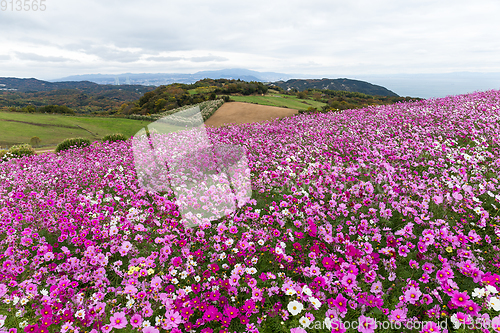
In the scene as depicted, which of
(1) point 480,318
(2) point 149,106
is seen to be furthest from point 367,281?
(2) point 149,106

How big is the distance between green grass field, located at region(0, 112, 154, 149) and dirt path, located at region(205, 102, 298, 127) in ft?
32.8

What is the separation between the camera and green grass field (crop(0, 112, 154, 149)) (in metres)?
26.0

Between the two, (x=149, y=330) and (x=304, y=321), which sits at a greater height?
(x=304, y=321)

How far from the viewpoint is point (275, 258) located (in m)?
3.99

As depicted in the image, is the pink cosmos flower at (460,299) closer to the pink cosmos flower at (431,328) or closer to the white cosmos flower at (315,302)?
the pink cosmos flower at (431,328)

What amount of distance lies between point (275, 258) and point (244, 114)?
3026 centimetres

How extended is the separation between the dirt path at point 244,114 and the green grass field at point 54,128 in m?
10.0

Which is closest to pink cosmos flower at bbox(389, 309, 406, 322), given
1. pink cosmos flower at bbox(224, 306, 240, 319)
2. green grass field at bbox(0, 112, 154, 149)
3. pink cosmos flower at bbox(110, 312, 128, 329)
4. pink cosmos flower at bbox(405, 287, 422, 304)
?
pink cosmos flower at bbox(405, 287, 422, 304)

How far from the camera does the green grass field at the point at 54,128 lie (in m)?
26.0

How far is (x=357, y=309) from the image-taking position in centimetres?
314

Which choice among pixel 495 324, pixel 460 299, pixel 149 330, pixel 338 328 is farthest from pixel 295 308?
pixel 495 324

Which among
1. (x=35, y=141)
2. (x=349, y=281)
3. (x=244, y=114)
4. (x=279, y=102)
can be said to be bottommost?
(x=35, y=141)

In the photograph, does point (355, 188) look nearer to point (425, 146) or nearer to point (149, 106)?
point (425, 146)

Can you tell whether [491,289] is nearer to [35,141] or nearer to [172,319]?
[172,319]
